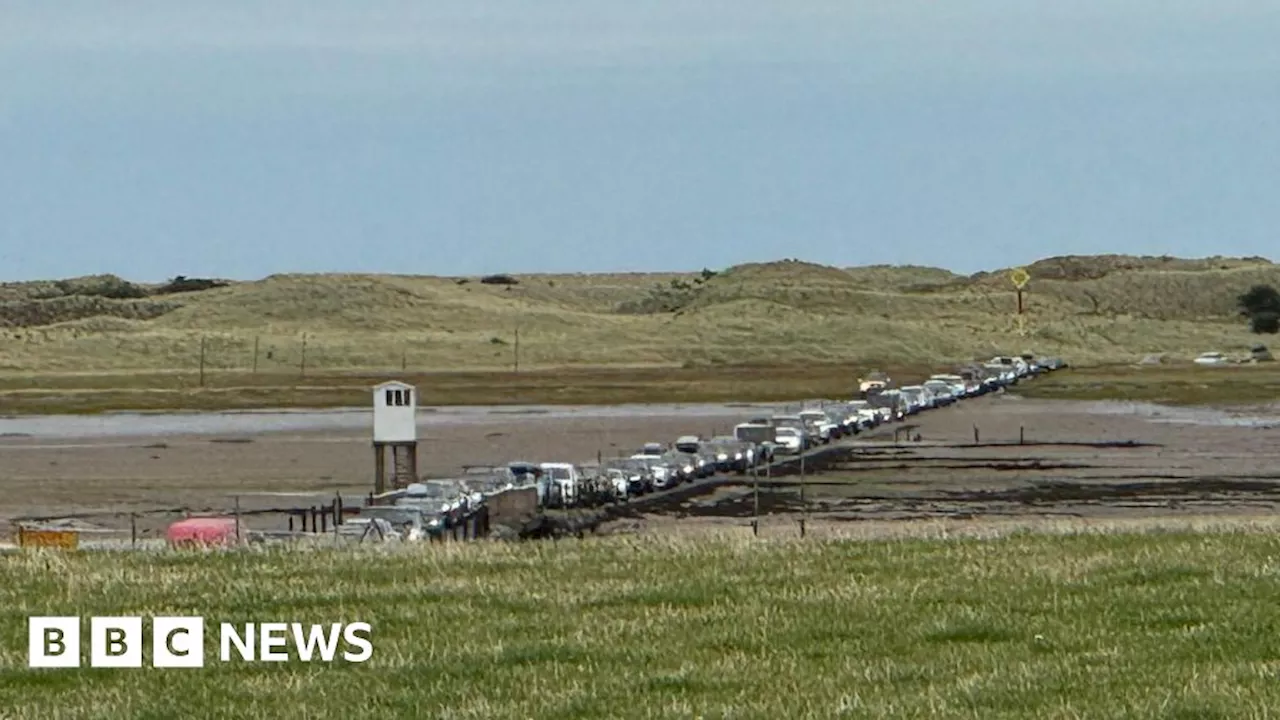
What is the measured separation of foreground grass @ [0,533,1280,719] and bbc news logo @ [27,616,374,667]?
205 millimetres

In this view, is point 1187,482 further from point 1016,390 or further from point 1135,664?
point 1016,390

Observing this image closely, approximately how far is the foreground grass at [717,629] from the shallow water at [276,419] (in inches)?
2802

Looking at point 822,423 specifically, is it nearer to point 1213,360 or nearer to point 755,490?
point 755,490

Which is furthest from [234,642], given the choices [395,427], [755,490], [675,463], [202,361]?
[202,361]

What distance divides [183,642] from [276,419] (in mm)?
86576

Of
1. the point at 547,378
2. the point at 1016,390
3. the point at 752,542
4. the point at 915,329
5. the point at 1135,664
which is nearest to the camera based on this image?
the point at 1135,664

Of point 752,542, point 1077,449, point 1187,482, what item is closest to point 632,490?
point 1187,482

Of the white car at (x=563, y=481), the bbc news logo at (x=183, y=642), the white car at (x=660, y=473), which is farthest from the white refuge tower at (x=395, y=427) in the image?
the bbc news logo at (x=183, y=642)

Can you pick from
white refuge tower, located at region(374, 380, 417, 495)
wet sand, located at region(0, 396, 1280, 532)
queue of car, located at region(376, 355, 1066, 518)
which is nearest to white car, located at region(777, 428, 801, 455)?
queue of car, located at region(376, 355, 1066, 518)

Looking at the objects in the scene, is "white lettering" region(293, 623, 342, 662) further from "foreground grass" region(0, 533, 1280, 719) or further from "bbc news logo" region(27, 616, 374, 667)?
"foreground grass" region(0, 533, 1280, 719)

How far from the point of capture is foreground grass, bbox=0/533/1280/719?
11305mm

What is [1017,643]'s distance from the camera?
13.0 meters

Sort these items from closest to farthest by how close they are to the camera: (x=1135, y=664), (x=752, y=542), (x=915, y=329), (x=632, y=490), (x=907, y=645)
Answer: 1. (x=1135, y=664)
2. (x=907, y=645)
3. (x=752, y=542)
4. (x=632, y=490)
5. (x=915, y=329)

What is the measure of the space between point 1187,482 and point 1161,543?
138 ft
